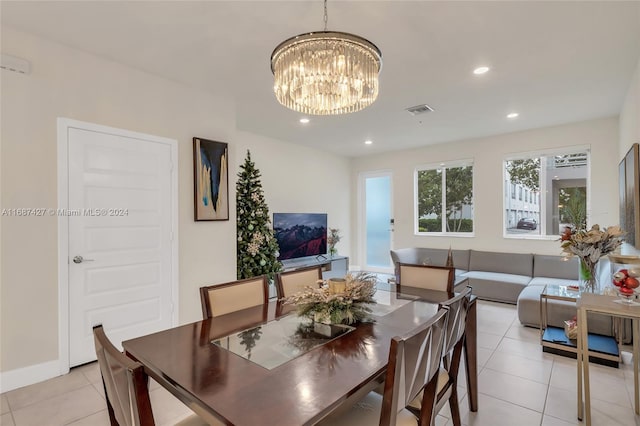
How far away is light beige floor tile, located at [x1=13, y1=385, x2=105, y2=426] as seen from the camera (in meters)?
2.02

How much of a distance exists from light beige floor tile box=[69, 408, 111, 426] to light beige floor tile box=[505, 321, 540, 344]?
3.71m

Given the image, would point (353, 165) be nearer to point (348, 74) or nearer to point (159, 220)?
point (159, 220)

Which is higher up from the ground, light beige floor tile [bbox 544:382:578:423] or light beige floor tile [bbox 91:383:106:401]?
light beige floor tile [bbox 91:383:106:401]

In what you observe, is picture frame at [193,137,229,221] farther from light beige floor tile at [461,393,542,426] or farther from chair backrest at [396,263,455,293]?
light beige floor tile at [461,393,542,426]

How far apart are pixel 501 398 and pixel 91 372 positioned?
3.26 m

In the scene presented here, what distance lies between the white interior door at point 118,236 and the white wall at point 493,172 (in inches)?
185

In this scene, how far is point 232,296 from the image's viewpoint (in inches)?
79.4

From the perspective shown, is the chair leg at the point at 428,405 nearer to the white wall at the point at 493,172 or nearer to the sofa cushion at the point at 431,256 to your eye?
the sofa cushion at the point at 431,256

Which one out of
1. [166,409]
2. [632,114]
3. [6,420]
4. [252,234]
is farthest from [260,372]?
[632,114]

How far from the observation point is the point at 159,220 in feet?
10.4

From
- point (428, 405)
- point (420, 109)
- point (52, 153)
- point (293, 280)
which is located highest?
point (420, 109)

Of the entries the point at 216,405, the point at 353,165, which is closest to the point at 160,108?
the point at 216,405

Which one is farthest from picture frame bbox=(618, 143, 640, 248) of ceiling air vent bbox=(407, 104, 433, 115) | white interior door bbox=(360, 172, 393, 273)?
white interior door bbox=(360, 172, 393, 273)

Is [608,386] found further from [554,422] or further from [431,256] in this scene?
[431,256]
